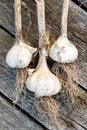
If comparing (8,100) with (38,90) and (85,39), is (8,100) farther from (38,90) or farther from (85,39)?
(85,39)

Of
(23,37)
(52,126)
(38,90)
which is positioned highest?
(23,37)

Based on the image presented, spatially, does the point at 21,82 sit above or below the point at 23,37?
below

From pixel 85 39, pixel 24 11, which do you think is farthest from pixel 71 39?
pixel 24 11

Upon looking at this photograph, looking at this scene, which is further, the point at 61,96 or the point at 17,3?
the point at 61,96

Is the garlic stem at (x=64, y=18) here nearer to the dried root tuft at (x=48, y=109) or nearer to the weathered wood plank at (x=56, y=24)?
the weathered wood plank at (x=56, y=24)

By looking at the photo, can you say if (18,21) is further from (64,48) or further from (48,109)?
(48,109)

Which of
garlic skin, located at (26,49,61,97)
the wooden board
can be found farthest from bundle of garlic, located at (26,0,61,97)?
the wooden board
